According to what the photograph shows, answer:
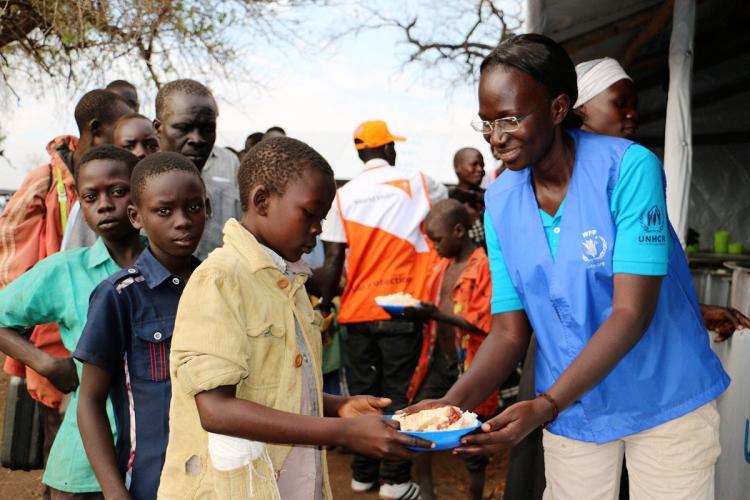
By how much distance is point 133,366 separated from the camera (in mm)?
2387

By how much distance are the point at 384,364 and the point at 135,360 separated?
310 cm

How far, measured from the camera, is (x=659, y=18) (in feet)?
16.6

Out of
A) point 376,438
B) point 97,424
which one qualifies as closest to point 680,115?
point 376,438

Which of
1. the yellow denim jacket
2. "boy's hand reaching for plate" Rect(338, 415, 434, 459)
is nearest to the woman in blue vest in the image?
"boy's hand reaching for plate" Rect(338, 415, 434, 459)

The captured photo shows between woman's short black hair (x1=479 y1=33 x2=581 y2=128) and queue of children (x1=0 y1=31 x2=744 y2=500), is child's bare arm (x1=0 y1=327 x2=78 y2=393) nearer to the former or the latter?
queue of children (x1=0 y1=31 x2=744 y2=500)

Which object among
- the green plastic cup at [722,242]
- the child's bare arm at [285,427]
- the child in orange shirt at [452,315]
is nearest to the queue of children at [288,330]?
the child's bare arm at [285,427]

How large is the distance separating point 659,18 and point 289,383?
13.7ft

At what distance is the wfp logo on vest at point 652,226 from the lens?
223 centimetres

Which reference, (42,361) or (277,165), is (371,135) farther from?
(277,165)

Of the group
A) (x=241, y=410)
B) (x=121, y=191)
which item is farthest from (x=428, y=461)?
(x=241, y=410)

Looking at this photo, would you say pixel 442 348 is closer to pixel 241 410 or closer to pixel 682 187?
pixel 682 187

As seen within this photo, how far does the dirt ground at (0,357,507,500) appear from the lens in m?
5.42

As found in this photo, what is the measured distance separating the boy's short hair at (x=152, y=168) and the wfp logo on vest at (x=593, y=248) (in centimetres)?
138

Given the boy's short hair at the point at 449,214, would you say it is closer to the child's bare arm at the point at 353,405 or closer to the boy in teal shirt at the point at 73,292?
the boy in teal shirt at the point at 73,292
